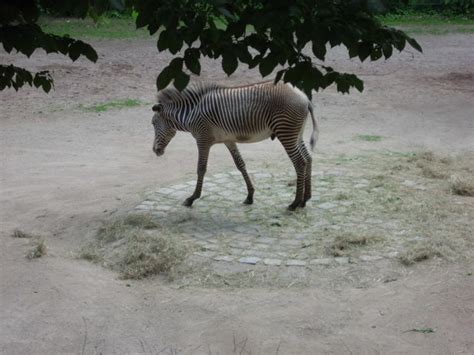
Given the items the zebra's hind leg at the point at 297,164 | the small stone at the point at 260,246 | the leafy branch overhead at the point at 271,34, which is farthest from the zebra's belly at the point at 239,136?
the leafy branch overhead at the point at 271,34

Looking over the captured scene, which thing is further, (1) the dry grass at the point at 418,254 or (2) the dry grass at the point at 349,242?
(2) the dry grass at the point at 349,242

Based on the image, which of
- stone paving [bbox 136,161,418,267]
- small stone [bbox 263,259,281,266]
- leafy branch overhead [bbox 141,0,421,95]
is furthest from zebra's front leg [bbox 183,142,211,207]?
leafy branch overhead [bbox 141,0,421,95]

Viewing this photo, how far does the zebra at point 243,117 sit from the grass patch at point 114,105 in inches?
197

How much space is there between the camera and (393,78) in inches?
571

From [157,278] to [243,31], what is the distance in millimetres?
3633

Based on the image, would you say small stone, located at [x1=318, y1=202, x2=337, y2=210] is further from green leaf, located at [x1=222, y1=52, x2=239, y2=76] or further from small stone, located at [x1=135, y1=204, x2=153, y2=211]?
green leaf, located at [x1=222, y1=52, x2=239, y2=76]

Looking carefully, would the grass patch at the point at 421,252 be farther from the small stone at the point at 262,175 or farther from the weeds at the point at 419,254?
the small stone at the point at 262,175

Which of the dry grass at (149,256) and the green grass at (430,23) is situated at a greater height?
the green grass at (430,23)

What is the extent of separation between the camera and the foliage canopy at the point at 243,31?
2.42 metres

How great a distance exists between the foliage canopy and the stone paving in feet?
11.3

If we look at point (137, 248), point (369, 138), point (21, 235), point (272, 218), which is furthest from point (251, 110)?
point (369, 138)

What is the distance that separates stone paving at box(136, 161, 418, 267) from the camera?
20.4 feet

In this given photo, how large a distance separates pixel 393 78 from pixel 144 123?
6.02 metres

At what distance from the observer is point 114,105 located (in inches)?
495
